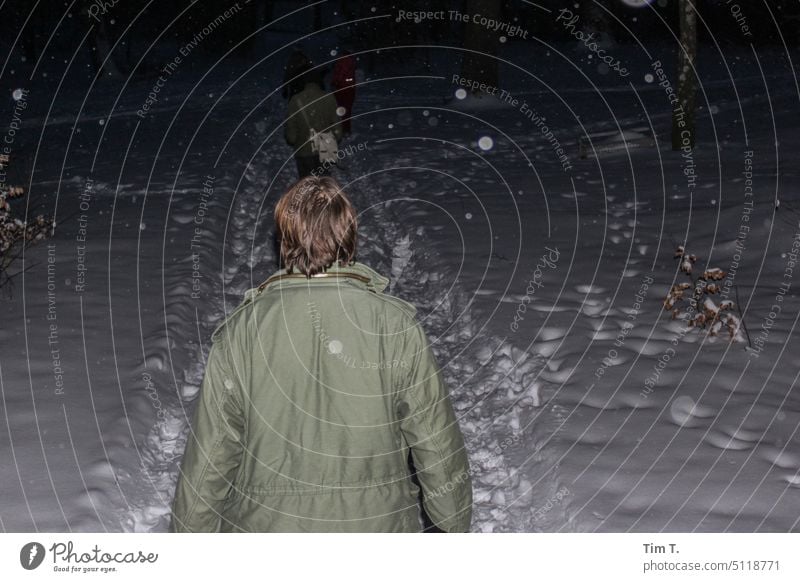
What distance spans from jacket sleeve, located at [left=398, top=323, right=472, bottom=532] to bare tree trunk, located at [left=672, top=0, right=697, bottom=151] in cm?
1034

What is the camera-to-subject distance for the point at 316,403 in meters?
2.73

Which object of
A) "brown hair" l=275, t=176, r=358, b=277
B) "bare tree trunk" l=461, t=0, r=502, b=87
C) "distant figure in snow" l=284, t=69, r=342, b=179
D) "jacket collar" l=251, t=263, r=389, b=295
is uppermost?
"bare tree trunk" l=461, t=0, r=502, b=87

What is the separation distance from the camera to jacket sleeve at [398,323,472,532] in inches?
109

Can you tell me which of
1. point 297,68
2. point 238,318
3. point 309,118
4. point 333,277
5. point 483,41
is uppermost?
point 483,41

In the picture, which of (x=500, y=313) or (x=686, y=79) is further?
(x=686, y=79)

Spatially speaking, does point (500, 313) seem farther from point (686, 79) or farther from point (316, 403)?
point (686, 79)

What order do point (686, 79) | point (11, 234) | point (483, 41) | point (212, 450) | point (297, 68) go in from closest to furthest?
1. point (212, 450)
2. point (11, 234)
3. point (297, 68)
4. point (686, 79)
5. point (483, 41)

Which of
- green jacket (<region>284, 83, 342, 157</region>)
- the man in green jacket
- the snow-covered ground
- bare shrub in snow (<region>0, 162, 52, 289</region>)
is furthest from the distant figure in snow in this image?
the man in green jacket

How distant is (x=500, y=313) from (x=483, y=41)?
50.1 feet

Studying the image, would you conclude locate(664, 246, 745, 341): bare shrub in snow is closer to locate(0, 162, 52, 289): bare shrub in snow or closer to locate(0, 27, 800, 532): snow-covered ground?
locate(0, 27, 800, 532): snow-covered ground

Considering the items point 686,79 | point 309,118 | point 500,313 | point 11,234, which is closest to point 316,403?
point 500,313

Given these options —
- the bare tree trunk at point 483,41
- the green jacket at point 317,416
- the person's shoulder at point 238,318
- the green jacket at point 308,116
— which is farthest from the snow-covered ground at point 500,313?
the bare tree trunk at point 483,41

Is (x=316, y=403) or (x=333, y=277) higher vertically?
(x=333, y=277)
